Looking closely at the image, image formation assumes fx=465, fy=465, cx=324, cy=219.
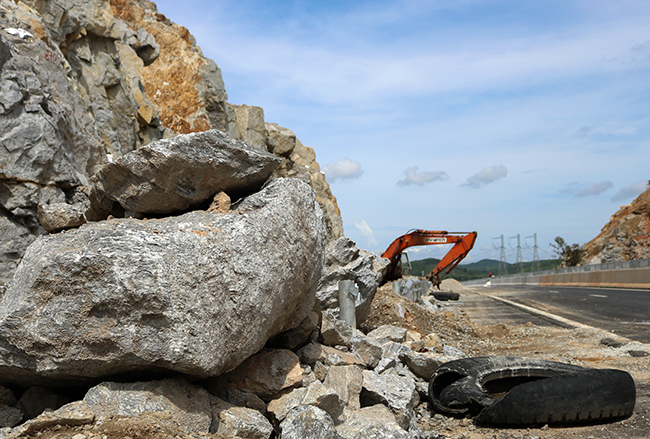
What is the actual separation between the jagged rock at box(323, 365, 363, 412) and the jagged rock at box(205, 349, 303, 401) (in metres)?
0.38

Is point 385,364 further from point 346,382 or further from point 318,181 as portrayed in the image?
point 318,181

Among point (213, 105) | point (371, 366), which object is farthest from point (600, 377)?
point (213, 105)

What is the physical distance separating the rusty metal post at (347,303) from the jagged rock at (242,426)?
16.7ft

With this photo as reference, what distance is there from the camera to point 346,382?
4.70 m

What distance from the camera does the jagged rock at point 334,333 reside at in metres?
5.94

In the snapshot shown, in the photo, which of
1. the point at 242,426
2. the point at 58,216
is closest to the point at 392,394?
the point at 242,426

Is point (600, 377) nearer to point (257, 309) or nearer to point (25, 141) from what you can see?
point (257, 309)

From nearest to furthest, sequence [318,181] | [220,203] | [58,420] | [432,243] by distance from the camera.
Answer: [58,420], [220,203], [432,243], [318,181]

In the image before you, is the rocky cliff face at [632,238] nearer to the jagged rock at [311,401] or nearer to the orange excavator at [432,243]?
the orange excavator at [432,243]

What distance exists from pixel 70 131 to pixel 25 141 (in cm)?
167

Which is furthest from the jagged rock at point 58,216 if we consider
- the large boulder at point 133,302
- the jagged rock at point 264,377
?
the jagged rock at point 264,377

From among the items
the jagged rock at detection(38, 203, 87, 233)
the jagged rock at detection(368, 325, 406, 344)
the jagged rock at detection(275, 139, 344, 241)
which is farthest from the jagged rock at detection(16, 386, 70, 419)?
the jagged rock at detection(275, 139, 344, 241)

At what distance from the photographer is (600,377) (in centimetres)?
513

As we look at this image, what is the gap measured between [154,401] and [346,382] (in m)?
1.97
